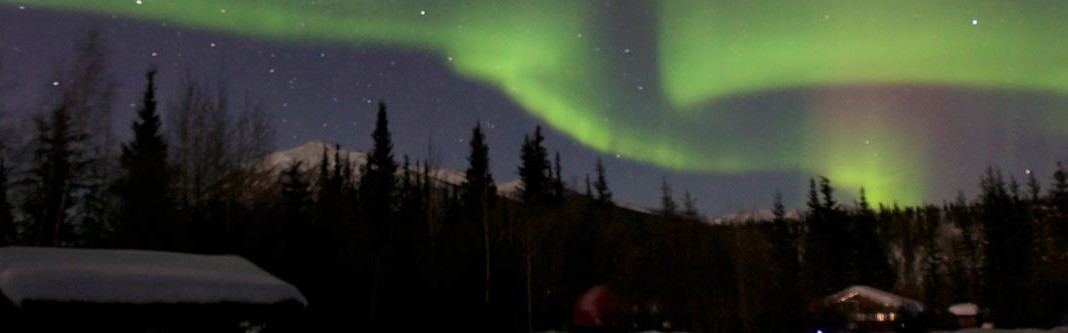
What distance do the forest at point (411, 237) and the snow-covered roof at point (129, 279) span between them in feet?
41.0

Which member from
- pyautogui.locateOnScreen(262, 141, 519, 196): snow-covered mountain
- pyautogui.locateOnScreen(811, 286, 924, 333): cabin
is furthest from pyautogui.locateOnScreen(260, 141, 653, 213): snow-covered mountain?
pyautogui.locateOnScreen(811, 286, 924, 333): cabin

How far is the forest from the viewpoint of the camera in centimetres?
2458

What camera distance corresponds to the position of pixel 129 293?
1116 centimetres

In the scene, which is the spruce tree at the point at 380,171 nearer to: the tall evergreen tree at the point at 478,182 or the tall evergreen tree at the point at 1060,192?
the tall evergreen tree at the point at 478,182

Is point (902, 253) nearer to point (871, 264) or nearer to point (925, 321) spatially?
point (871, 264)

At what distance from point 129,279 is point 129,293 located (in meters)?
0.22

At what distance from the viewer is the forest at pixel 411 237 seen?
24.6 meters

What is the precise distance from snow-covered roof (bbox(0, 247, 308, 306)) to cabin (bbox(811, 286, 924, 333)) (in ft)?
109

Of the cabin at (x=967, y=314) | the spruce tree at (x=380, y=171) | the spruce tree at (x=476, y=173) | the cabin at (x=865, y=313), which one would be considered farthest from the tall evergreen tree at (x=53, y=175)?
the cabin at (x=967, y=314)

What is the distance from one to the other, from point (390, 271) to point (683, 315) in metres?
19.7

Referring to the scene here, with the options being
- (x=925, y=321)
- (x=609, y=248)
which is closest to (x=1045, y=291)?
(x=925, y=321)

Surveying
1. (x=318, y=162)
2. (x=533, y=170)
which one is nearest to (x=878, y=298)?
(x=533, y=170)

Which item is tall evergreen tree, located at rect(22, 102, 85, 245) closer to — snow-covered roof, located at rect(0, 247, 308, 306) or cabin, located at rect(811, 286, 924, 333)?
snow-covered roof, located at rect(0, 247, 308, 306)

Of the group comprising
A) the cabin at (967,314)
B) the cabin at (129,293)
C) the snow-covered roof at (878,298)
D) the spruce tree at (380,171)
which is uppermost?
the spruce tree at (380,171)
